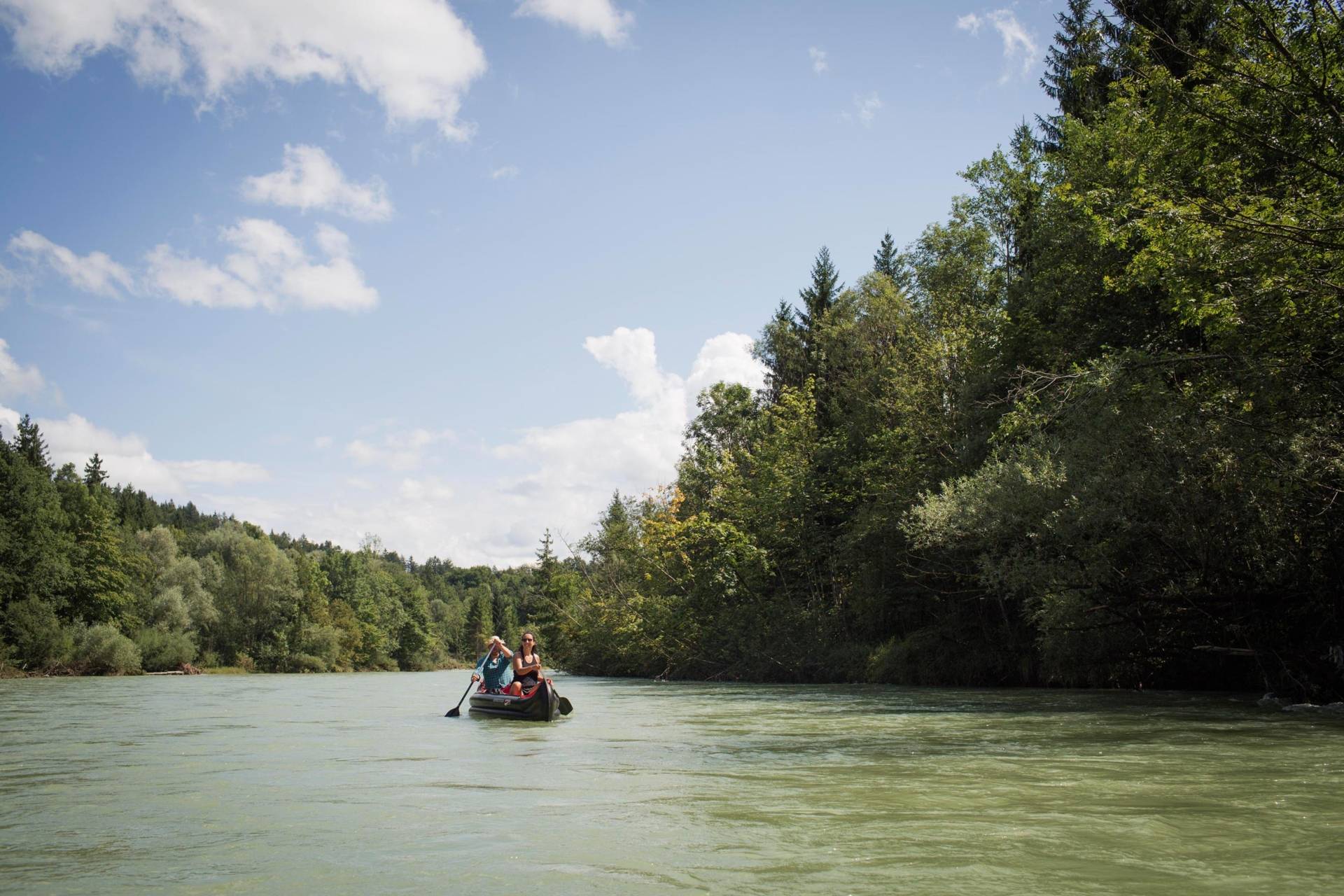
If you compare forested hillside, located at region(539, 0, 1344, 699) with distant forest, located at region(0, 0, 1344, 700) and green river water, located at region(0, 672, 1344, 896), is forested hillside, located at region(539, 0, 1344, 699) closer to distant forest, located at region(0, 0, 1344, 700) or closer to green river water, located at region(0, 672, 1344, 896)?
distant forest, located at region(0, 0, 1344, 700)

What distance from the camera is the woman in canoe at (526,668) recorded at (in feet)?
63.4

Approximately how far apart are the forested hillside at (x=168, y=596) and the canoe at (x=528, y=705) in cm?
3938

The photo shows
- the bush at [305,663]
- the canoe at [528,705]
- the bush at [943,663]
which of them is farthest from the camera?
the bush at [305,663]

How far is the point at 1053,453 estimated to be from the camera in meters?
19.4

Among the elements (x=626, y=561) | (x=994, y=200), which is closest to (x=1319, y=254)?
(x=994, y=200)

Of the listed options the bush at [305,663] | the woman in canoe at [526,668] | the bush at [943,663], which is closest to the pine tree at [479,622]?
the bush at [305,663]

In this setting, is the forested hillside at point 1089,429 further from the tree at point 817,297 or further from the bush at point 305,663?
the bush at point 305,663

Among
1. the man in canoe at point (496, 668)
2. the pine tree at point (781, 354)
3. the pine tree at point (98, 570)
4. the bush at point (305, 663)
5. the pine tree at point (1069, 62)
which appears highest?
the pine tree at point (1069, 62)

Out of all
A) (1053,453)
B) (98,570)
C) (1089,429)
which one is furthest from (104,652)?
(1089,429)

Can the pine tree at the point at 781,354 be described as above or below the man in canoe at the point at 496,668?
above

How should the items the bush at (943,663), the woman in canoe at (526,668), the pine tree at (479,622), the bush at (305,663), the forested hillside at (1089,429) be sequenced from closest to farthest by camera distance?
1. the forested hillside at (1089,429)
2. the woman in canoe at (526,668)
3. the bush at (943,663)
4. the bush at (305,663)
5. the pine tree at (479,622)

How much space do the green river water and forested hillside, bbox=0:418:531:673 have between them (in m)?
38.9

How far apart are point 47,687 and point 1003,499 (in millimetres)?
35664

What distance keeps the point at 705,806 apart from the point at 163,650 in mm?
58849
